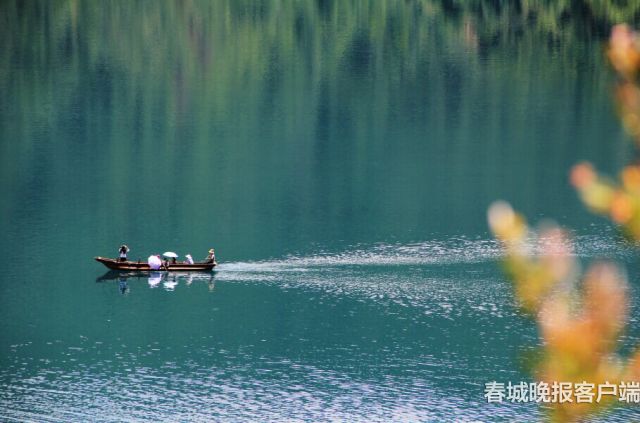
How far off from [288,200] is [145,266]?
19.3 metres

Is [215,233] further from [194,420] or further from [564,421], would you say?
[564,421]

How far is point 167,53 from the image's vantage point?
146m

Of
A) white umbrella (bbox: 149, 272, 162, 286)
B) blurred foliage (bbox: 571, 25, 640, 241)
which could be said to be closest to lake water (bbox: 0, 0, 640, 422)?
white umbrella (bbox: 149, 272, 162, 286)

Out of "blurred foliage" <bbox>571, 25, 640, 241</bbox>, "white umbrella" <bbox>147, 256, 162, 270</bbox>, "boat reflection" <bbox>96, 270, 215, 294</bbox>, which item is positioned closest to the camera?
"blurred foliage" <bbox>571, 25, 640, 241</bbox>

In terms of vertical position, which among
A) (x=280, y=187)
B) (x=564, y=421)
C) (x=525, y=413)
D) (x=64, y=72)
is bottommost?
(x=525, y=413)

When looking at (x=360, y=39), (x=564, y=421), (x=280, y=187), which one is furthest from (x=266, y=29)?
(x=564, y=421)

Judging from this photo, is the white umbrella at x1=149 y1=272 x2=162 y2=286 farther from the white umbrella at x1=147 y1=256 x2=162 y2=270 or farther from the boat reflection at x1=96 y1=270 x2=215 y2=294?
the white umbrella at x1=147 y1=256 x2=162 y2=270

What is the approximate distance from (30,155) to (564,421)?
92.6 m

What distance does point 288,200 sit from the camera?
80562mm

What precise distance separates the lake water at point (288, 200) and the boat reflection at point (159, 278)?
0.18 metres

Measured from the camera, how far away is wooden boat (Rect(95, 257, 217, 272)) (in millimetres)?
62259

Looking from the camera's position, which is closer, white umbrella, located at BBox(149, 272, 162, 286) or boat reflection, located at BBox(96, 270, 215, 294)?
boat reflection, located at BBox(96, 270, 215, 294)

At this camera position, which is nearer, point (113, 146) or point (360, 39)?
point (113, 146)

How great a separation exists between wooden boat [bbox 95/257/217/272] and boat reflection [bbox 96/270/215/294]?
28 cm
